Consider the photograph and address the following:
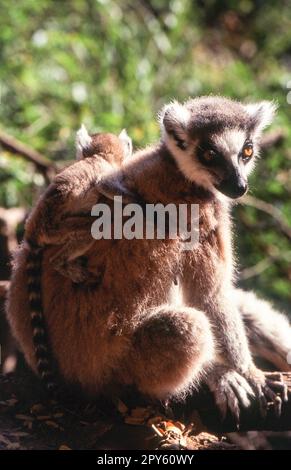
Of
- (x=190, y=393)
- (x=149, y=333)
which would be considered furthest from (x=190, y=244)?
(x=190, y=393)

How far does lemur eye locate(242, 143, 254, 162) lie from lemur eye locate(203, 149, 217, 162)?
0.60ft

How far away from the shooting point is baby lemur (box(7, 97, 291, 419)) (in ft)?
10.8

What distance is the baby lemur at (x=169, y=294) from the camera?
3.28m

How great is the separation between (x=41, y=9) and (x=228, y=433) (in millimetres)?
6578

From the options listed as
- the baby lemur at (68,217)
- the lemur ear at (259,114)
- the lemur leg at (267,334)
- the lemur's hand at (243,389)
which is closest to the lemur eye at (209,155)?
the lemur ear at (259,114)

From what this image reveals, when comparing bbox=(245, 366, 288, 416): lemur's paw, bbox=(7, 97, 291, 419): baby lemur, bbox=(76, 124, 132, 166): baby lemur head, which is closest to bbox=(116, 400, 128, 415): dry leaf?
bbox=(7, 97, 291, 419): baby lemur

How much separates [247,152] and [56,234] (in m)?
1.09

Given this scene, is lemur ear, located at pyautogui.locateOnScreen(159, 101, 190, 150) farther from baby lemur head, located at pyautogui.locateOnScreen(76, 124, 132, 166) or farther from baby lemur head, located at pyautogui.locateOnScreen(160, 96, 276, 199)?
baby lemur head, located at pyautogui.locateOnScreen(76, 124, 132, 166)

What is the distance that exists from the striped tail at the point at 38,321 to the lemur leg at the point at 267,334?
1.40 metres

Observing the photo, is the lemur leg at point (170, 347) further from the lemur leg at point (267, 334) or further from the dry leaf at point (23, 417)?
the lemur leg at point (267, 334)

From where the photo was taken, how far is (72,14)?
8.98m

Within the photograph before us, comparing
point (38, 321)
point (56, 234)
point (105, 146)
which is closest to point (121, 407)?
point (38, 321)

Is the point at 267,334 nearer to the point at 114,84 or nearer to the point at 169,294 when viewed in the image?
the point at 169,294

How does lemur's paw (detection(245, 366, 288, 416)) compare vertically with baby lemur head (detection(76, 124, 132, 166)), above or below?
below
